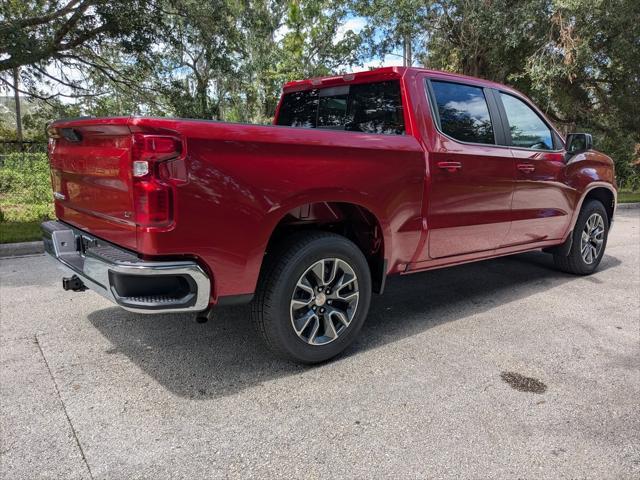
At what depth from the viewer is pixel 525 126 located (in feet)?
15.6

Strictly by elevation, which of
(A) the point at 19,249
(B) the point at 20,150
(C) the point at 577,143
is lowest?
(A) the point at 19,249

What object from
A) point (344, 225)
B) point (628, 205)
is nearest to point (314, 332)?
point (344, 225)

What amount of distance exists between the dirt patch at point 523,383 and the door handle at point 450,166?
5.03 feet

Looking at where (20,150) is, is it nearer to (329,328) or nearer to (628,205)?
(329,328)

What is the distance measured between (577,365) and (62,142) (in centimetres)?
385

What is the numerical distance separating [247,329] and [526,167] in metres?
2.88

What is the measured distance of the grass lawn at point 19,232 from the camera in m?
6.64

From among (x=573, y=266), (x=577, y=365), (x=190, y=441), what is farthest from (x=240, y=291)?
(x=573, y=266)

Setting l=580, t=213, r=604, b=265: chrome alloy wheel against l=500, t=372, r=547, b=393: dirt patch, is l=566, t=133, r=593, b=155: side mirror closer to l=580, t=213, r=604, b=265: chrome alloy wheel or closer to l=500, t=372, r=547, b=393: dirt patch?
l=580, t=213, r=604, b=265: chrome alloy wheel

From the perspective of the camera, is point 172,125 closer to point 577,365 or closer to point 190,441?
point 190,441

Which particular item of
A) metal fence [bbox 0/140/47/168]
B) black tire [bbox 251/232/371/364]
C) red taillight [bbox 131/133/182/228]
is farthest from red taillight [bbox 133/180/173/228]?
metal fence [bbox 0/140/47/168]

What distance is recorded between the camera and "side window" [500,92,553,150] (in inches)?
180

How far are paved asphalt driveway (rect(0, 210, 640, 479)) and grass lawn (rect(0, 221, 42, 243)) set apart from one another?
2242 mm

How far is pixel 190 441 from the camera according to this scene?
2.48 meters
